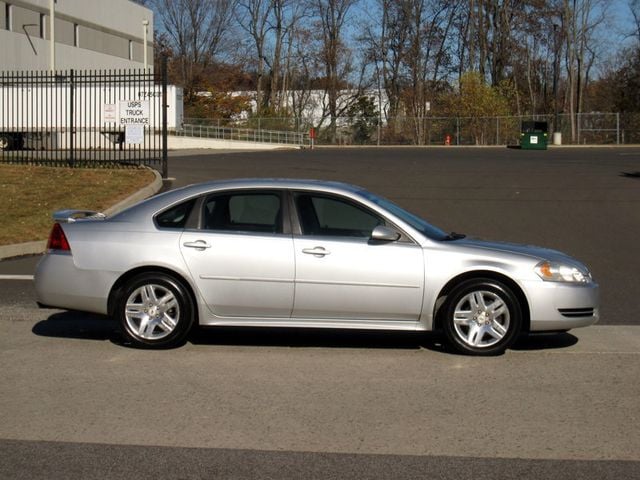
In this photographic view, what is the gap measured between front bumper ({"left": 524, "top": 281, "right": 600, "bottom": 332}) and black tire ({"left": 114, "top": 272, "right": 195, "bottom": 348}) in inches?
111

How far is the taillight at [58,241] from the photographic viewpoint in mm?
7879

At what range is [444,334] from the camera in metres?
7.64

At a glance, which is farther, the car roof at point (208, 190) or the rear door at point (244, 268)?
the car roof at point (208, 190)

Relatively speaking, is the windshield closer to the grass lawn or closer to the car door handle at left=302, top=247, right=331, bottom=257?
the car door handle at left=302, top=247, right=331, bottom=257

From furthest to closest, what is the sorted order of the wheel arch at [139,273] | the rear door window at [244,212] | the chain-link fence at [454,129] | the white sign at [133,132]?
1. the chain-link fence at [454,129]
2. the white sign at [133,132]
3. the rear door window at [244,212]
4. the wheel arch at [139,273]

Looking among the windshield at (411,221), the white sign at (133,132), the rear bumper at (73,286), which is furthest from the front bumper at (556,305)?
the white sign at (133,132)

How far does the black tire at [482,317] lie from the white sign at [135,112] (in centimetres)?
1576

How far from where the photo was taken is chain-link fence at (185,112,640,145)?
58.3 m

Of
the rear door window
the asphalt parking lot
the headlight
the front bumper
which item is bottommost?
the asphalt parking lot

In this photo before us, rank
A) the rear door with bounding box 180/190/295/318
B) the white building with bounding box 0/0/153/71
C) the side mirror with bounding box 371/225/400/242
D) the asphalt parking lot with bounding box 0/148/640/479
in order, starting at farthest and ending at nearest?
the white building with bounding box 0/0/153/71, the rear door with bounding box 180/190/295/318, the side mirror with bounding box 371/225/400/242, the asphalt parking lot with bounding box 0/148/640/479

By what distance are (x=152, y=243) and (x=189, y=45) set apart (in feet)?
252

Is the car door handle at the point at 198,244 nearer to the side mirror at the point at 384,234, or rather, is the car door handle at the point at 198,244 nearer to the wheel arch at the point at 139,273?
the wheel arch at the point at 139,273

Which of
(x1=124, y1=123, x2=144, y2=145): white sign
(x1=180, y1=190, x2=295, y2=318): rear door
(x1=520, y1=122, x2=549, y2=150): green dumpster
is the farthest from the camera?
(x1=520, y1=122, x2=549, y2=150): green dumpster

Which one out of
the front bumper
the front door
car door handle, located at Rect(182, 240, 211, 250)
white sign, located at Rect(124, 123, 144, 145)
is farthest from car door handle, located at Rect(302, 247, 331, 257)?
white sign, located at Rect(124, 123, 144, 145)
